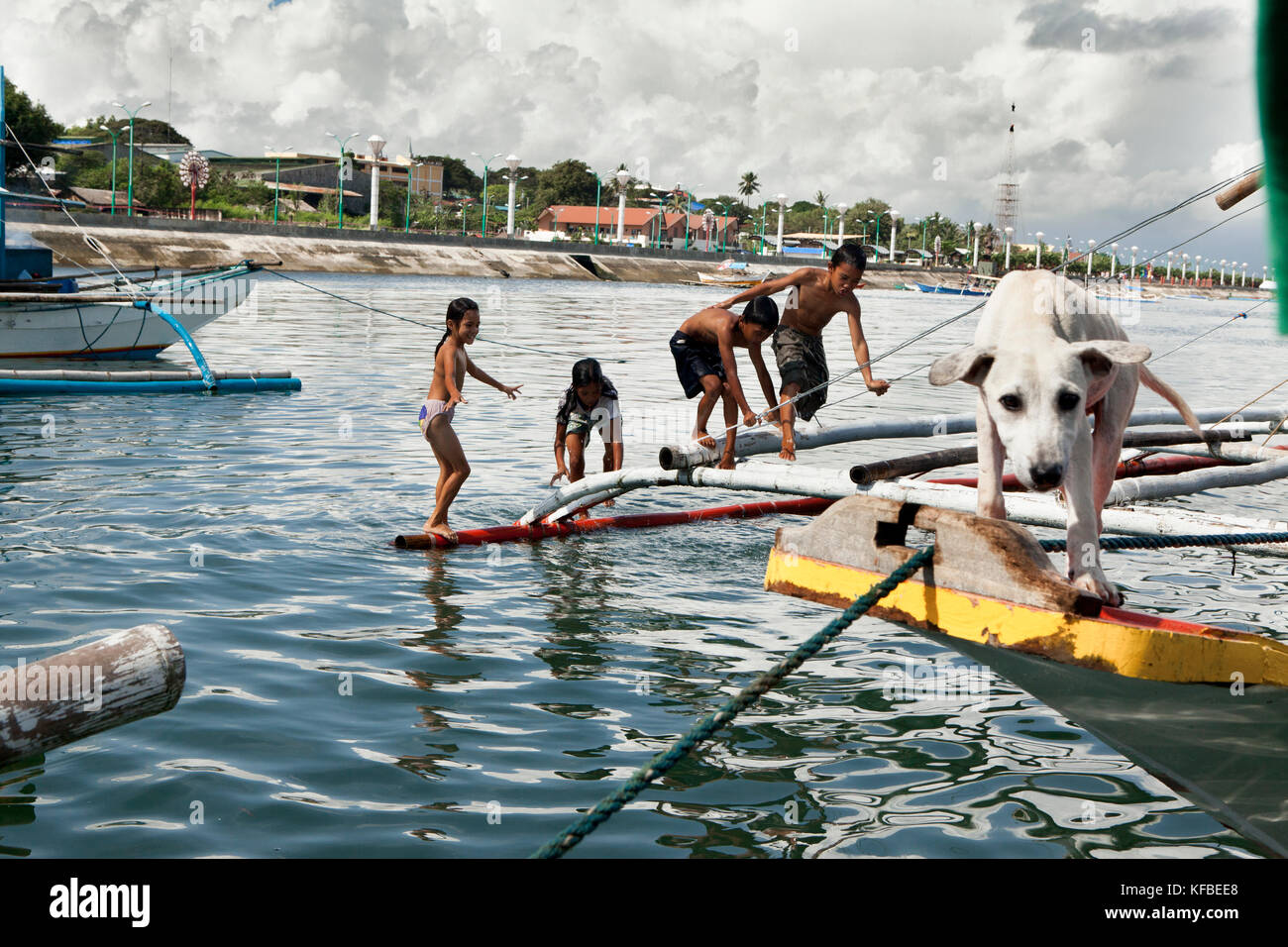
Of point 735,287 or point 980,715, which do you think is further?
point 735,287

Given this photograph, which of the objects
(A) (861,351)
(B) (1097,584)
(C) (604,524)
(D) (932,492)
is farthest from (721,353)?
(B) (1097,584)

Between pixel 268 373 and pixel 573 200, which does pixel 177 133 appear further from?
pixel 268 373

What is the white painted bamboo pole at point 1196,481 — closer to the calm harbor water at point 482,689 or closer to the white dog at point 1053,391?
the calm harbor water at point 482,689

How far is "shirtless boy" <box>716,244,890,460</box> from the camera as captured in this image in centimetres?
959

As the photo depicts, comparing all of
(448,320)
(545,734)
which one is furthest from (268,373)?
(545,734)

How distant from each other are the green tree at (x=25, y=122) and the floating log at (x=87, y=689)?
242 feet

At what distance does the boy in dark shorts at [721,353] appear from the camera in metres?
9.86

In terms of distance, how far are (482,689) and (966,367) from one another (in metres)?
3.21

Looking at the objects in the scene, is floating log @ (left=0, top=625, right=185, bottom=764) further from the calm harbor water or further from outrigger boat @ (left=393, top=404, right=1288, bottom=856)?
outrigger boat @ (left=393, top=404, right=1288, bottom=856)

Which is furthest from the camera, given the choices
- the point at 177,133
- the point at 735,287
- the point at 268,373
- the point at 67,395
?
the point at 177,133

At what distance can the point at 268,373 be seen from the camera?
19.7 metres

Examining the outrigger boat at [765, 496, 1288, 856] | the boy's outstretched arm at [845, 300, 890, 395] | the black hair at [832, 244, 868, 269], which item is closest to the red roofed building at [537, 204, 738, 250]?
the boy's outstretched arm at [845, 300, 890, 395]
